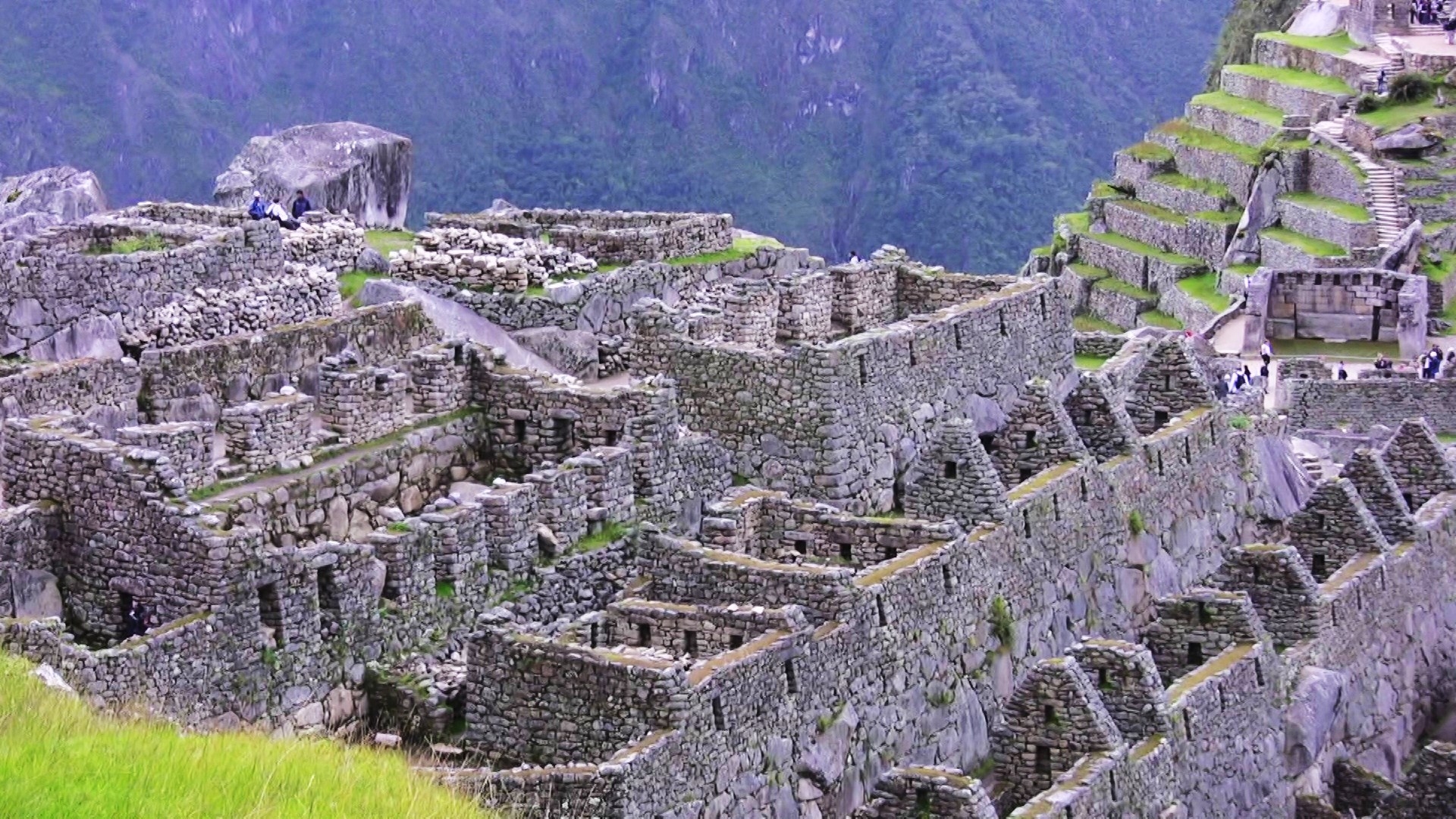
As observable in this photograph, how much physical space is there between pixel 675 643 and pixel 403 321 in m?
4.79

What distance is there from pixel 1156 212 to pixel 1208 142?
3350 mm

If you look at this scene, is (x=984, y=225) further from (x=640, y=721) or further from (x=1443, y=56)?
(x=640, y=721)

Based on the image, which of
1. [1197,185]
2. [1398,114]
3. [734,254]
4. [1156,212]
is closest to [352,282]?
[734,254]

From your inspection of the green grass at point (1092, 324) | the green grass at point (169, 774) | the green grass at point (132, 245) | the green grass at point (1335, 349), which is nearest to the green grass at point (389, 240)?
the green grass at point (132, 245)

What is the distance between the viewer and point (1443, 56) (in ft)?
301

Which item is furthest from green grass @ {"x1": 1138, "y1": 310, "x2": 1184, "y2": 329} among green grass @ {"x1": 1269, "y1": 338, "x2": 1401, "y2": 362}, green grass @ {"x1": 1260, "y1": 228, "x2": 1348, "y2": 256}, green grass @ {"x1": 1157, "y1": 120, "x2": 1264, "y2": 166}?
green grass @ {"x1": 1269, "y1": 338, "x2": 1401, "y2": 362}

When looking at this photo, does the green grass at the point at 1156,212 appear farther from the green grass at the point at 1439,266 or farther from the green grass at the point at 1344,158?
the green grass at the point at 1439,266

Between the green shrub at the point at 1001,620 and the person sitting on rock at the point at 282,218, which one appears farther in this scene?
the person sitting on rock at the point at 282,218

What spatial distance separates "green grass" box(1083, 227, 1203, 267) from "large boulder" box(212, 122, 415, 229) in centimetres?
5216

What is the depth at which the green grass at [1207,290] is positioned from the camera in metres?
78.7

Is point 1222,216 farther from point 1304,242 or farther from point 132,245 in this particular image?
point 132,245

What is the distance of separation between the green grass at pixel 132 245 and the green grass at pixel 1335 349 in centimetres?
3801

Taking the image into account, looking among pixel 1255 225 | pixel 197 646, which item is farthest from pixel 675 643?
pixel 1255 225

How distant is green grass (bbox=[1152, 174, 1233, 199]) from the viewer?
297 feet
